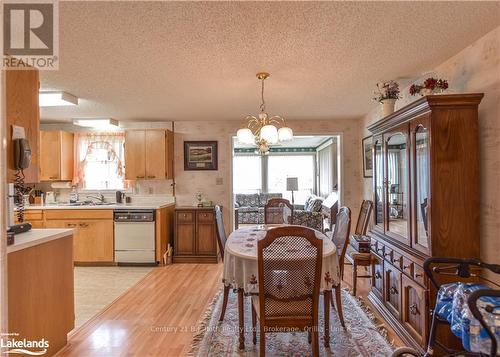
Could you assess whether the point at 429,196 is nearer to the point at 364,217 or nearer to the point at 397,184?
the point at 397,184

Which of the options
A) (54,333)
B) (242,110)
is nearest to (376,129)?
(242,110)

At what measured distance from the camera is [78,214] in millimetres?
4441

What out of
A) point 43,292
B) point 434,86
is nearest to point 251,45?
point 434,86

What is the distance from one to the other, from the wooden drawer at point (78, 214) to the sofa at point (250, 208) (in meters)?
3.91

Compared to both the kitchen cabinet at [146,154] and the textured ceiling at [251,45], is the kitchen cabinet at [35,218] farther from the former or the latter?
the textured ceiling at [251,45]

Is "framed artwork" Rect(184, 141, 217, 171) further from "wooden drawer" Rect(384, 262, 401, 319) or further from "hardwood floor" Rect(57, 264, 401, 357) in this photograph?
"wooden drawer" Rect(384, 262, 401, 319)

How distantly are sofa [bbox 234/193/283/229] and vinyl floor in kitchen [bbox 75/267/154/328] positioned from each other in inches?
160

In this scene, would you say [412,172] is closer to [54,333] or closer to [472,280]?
[472,280]

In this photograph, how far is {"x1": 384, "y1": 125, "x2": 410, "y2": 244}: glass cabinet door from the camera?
2383mm

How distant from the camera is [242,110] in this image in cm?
429

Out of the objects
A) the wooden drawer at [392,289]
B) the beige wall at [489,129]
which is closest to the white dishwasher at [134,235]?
the wooden drawer at [392,289]

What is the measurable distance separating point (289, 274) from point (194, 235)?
3.04 metres

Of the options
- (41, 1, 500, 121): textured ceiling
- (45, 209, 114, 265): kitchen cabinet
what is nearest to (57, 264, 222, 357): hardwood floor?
(45, 209, 114, 265): kitchen cabinet

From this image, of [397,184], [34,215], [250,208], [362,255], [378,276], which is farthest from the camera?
[250,208]
